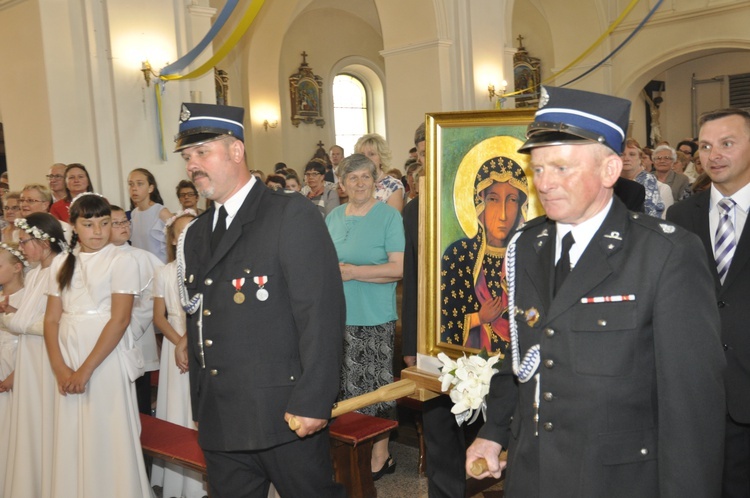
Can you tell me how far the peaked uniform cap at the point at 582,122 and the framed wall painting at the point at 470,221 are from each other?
77 cm

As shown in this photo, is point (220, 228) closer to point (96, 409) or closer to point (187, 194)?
point (96, 409)

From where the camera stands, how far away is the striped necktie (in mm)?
2748

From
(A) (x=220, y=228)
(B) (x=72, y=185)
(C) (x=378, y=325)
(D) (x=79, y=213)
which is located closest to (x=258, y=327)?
(A) (x=220, y=228)

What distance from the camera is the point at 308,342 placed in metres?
2.38

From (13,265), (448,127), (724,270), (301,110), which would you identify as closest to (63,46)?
(13,265)

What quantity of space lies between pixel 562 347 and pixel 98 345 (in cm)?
256

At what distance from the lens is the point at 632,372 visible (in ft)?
5.46

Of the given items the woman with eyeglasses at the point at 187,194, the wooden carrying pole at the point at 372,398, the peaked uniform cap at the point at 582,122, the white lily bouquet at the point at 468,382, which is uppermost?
the peaked uniform cap at the point at 582,122

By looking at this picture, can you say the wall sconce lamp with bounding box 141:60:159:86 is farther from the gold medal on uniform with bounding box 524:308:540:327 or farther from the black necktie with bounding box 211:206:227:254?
the gold medal on uniform with bounding box 524:308:540:327

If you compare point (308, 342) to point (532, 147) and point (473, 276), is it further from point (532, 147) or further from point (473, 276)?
point (532, 147)

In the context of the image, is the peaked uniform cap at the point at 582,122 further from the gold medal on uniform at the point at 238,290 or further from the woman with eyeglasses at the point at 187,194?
the woman with eyeglasses at the point at 187,194

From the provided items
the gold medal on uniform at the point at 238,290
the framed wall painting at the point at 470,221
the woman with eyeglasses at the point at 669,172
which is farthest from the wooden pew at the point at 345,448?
the woman with eyeglasses at the point at 669,172

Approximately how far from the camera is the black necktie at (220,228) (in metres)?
2.55

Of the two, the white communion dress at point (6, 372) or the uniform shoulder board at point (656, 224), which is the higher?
the uniform shoulder board at point (656, 224)
